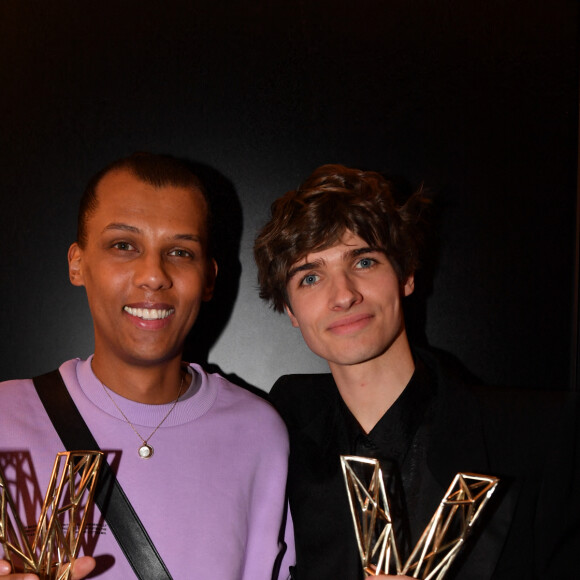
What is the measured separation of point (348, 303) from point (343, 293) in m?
0.03

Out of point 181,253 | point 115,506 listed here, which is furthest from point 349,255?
point 115,506

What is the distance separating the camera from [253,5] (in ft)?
7.95

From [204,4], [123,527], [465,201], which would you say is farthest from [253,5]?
[123,527]

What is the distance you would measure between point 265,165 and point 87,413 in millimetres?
1207

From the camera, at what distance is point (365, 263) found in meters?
2.00

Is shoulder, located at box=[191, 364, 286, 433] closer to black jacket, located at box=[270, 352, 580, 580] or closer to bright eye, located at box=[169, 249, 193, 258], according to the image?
black jacket, located at box=[270, 352, 580, 580]

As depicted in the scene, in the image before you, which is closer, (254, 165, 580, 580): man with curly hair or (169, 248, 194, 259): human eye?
(254, 165, 580, 580): man with curly hair

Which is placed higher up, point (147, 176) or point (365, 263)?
point (147, 176)

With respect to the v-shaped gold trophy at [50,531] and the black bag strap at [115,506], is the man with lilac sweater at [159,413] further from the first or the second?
the v-shaped gold trophy at [50,531]

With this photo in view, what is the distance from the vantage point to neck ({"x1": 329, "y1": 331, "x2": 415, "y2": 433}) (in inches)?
76.8

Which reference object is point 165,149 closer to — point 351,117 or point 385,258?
point 351,117

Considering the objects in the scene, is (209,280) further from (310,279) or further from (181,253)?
(310,279)

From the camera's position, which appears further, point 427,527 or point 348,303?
point 348,303

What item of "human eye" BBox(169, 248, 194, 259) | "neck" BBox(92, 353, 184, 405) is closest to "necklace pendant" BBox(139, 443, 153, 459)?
"neck" BBox(92, 353, 184, 405)
